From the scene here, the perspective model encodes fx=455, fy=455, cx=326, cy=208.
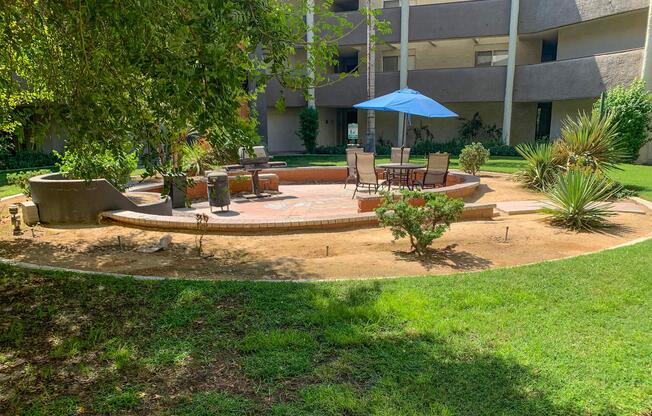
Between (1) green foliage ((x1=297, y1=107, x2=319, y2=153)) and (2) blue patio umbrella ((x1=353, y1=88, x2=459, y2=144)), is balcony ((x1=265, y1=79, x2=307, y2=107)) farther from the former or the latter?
(2) blue patio umbrella ((x1=353, y1=88, x2=459, y2=144))

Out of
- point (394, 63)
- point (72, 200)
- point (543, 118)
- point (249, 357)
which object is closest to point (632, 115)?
point (543, 118)

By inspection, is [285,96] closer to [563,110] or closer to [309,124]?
[309,124]

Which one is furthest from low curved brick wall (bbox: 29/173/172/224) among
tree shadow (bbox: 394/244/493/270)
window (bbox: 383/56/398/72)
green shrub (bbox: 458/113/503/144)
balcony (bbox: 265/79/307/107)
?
window (bbox: 383/56/398/72)

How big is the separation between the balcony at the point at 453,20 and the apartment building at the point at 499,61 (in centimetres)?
5

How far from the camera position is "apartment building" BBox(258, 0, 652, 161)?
62.4 feet

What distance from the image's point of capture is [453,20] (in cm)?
2247

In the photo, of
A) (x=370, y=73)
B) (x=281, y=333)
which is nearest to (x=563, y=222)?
(x=281, y=333)

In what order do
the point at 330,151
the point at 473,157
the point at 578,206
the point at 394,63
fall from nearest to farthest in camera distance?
the point at 578,206
the point at 473,157
the point at 330,151
the point at 394,63

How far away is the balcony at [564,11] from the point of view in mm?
17922

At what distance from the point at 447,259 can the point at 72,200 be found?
248 inches

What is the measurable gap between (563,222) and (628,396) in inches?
215

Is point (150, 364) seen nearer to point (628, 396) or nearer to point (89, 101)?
point (89, 101)

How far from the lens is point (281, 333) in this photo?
11.8 feet

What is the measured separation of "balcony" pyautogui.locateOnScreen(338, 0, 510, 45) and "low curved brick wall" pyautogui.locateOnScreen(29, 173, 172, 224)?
16.9 m
